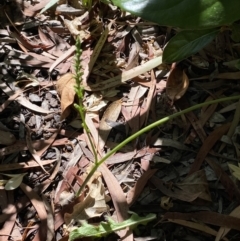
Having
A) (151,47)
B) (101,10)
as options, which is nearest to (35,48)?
(101,10)

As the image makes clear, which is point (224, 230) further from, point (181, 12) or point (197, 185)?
point (181, 12)

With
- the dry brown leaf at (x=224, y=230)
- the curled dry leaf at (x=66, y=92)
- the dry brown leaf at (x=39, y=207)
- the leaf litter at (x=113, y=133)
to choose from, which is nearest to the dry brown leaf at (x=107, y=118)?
the leaf litter at (x=113, y=133)

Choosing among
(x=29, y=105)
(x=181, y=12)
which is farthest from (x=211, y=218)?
(x=29, y=105)

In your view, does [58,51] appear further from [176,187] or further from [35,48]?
[176,187]

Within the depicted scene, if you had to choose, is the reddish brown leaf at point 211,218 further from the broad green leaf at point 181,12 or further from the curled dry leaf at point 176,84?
the broad green leaf at point 181,12

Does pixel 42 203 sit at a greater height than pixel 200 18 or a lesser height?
lesser

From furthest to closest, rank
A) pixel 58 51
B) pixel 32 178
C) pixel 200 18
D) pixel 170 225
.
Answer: pixel 58 51, pixel 32 178, pixel 170 225, pixel 200 18

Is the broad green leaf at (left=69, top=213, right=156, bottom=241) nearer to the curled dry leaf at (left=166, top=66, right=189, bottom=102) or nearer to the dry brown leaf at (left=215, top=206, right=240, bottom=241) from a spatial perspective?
the dry brown leaf at (left=215, top=206, right=240, bottom=241)

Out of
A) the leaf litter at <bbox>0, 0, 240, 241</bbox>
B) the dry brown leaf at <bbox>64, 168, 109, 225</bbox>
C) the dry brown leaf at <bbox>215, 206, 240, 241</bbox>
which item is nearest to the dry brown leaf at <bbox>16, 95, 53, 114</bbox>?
the leaf litter at <bbox>0, 0, 240, 241</bbox>
